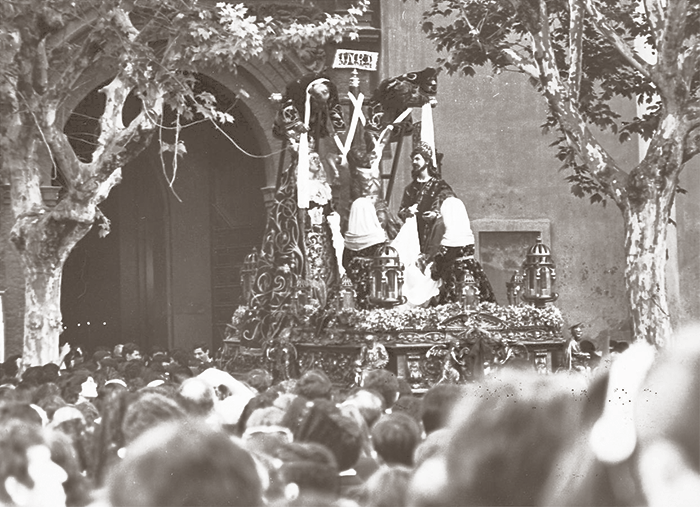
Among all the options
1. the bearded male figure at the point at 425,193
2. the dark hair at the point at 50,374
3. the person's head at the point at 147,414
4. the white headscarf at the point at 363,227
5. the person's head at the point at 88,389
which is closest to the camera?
the person's head at the point at 147,414

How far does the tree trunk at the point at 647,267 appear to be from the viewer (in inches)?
559

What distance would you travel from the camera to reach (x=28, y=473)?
414cm

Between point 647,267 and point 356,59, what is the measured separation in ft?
23.6

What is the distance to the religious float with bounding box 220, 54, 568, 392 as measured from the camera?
14.3 m

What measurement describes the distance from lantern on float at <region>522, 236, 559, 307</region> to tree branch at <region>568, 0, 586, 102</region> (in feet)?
6.17

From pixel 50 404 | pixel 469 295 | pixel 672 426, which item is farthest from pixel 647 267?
pixel 672 426

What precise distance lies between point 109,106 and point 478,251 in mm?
10193

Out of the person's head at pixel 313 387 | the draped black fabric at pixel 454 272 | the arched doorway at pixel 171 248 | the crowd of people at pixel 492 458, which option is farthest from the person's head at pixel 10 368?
the crowd of people at pixel 492 458

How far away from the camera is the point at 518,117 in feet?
76.6

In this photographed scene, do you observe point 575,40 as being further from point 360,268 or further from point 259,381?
point 259,381

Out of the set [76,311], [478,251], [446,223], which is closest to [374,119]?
[446,223]

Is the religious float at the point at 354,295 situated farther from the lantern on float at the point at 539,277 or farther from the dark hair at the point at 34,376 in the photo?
the dark hair at the point at 34,376

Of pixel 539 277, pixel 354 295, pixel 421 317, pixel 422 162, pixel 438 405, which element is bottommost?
pixel 421 317

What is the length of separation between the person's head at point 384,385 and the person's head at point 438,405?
56.1 inches
